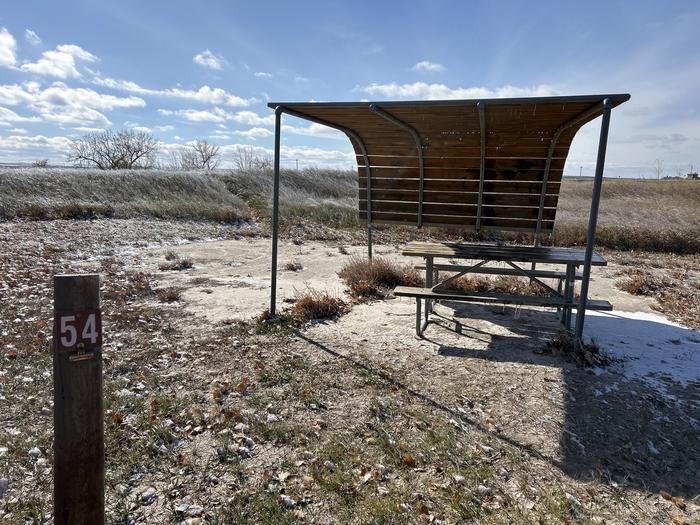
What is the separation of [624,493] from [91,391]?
3.38m

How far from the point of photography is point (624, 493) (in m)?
3.07

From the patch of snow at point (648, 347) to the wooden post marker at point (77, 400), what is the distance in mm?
4336

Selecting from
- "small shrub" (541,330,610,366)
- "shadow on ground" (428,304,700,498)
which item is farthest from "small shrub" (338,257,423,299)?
"small shrub" (541,330,610,366)

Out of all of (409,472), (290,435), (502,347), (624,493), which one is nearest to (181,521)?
(290,435)

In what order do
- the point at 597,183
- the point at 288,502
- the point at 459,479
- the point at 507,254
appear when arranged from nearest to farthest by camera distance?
the point at 288,502, the point at 459,479, the point at 597,183, the point at 507,254

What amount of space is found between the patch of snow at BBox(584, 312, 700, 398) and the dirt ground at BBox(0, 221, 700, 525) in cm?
3

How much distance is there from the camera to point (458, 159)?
7707 millimetres

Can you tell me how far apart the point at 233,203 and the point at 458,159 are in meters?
17.2

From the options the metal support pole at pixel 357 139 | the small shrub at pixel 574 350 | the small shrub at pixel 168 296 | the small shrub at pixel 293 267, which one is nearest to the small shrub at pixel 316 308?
the small shrub at pixel 168 296

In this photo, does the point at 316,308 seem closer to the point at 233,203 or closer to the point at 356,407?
the point at 356,407

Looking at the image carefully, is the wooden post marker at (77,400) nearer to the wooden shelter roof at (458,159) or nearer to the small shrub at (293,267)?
the wooden shelter roof at (458,159)

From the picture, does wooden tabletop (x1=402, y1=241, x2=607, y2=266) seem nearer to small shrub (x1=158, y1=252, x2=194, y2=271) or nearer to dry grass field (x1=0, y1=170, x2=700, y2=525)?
dry grass field (x1=0, y1=170, x2=700, y2=525)

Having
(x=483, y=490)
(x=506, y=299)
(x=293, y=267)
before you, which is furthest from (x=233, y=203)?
(x=483, y=490)

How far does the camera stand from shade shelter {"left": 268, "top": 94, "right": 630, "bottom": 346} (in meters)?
5.77
